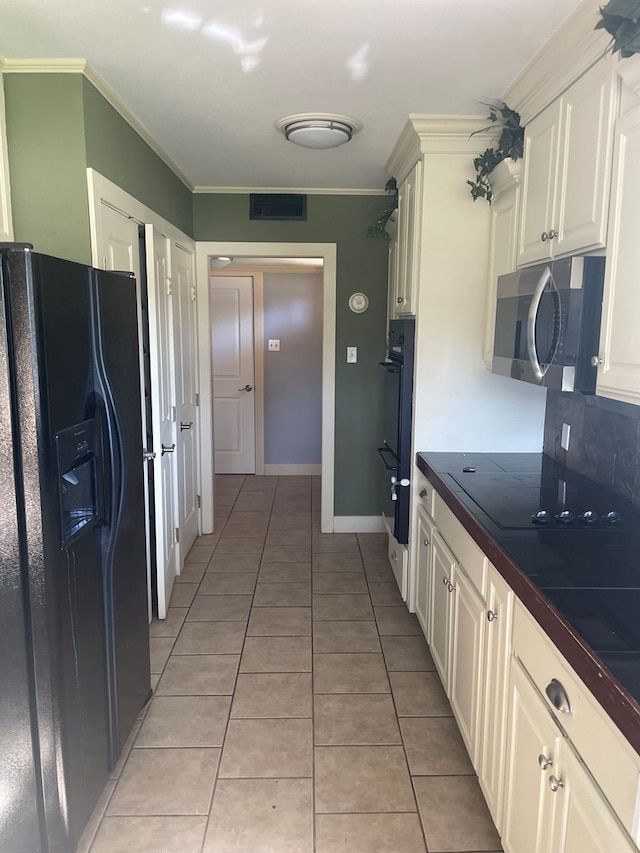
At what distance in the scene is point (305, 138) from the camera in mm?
2682

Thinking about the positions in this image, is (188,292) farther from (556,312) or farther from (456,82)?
(556,312)

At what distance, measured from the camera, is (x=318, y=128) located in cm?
258

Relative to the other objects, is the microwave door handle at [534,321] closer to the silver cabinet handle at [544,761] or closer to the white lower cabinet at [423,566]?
the white lower cabinet at [423,566]

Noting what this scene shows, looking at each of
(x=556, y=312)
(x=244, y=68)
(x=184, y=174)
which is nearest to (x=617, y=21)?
(x=556, y=312)

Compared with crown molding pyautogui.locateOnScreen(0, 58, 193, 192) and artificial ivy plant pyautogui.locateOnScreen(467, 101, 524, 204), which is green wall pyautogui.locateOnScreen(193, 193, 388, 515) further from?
crown molding pyautogui.locateOnScreen(0, 58, 193, 192)

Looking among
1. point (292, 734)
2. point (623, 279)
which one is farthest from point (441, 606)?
point (623, 279)

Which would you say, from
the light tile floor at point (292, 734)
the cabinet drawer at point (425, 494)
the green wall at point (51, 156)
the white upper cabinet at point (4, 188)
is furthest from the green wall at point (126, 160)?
the light tile floor at point (292, 734)

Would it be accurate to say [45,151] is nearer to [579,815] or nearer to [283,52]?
[283,52]

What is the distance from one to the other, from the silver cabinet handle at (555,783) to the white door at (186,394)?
8.75 ft

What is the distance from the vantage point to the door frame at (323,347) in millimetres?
3979

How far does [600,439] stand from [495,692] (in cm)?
109

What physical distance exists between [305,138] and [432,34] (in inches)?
37.7

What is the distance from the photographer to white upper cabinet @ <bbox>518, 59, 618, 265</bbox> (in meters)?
1.63

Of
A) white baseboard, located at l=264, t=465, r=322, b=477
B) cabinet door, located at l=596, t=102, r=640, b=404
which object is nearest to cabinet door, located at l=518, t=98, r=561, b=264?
cabinet door, located at l=596, t=102, r=640, b=404
